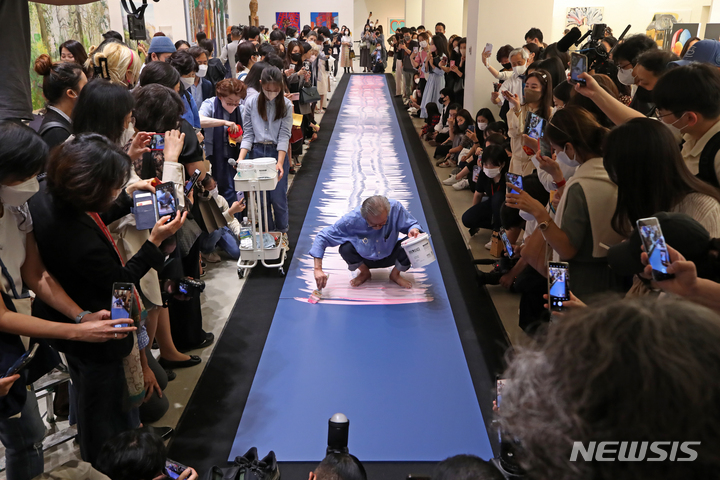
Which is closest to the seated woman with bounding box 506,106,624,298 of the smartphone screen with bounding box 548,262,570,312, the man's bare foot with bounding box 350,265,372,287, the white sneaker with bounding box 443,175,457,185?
the smartphone screen with bounding box 548,262,570,312

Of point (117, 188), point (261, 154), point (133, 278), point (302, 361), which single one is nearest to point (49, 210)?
point (117, 188)

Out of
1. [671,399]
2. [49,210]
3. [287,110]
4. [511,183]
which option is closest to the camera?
[671,399]

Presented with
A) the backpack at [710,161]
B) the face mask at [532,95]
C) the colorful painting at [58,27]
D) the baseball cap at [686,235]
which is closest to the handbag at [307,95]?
the colorful painting at [58,27]

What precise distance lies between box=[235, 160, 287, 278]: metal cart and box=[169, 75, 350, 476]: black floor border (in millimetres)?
103

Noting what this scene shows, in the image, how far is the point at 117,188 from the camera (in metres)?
2.02

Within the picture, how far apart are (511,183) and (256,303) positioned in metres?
2.09

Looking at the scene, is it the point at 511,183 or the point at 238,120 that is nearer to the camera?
the point at 511,183

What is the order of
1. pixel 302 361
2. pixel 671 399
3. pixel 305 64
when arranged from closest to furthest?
pixel 671 399
pixel 302 361
pixel 305 64

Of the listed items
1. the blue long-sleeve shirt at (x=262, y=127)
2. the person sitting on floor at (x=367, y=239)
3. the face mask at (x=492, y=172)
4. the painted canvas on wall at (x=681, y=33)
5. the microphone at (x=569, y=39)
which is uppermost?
the painted canvas on wall at (x=681, y=33)

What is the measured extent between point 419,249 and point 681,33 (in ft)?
25.0

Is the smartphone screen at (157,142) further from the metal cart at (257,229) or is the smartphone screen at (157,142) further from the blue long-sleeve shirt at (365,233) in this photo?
the blue long-sleeve shirt at (365,233)

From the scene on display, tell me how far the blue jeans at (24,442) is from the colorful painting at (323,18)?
80.3 ft

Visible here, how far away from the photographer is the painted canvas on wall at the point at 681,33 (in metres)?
8.73

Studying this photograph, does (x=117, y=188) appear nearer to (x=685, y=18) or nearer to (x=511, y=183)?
(x=511, y=183)
